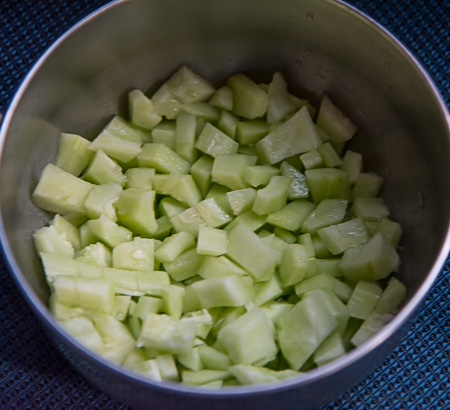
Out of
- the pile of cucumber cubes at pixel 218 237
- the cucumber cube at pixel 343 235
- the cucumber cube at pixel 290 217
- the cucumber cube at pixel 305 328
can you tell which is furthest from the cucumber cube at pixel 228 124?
the cucumber cube at pixel 305 328

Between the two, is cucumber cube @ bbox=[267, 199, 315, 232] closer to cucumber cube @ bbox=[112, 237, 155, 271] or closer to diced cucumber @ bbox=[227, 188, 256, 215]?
diced cucumber @ bbox=[227, 188, 256, 215]

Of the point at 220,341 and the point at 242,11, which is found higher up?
the point at 242,11

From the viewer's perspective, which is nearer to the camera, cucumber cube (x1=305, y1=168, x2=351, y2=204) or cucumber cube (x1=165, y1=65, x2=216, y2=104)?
cucumber cube (x1=305, y1=168, x2=351, y2=204)

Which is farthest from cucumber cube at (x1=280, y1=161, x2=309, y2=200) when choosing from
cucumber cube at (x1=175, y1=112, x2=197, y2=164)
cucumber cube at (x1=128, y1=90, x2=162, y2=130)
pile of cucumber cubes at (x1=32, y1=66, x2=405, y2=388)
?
cucumber cube at (x1=128, y1=90, x2=162, y2=130)

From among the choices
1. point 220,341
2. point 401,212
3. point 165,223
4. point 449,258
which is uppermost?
point 165,223

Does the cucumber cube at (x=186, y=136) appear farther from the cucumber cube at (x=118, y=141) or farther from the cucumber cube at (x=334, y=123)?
the cucumber cube at (x=334, y=123)

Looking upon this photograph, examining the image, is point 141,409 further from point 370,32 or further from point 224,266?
point 370,32

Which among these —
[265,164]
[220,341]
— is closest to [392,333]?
[220,341]

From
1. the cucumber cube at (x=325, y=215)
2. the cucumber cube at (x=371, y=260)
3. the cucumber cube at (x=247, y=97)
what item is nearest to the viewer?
the cucumber cube at (x=371, y=260)
